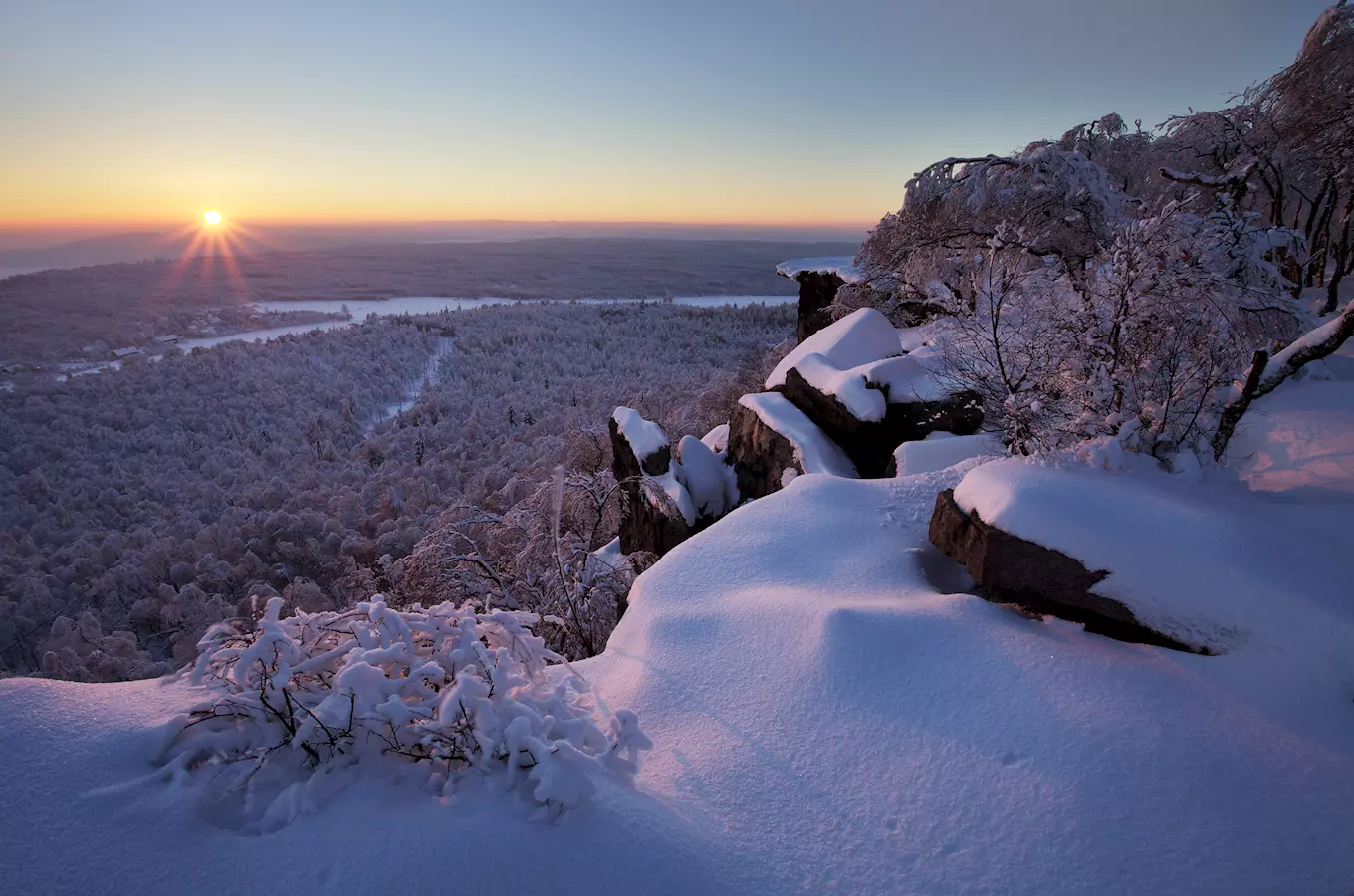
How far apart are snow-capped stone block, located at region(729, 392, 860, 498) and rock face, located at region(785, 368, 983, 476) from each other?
194 millimetres

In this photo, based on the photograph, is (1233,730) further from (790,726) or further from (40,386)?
(40,386)

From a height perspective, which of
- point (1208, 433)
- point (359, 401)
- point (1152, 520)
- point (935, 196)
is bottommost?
point (359, 401)

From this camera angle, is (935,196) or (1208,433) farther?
(935,196)

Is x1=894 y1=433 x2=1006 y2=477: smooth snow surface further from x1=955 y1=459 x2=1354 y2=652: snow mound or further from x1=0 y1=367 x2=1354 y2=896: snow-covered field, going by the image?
x1=0 y1=367 x2=1354 y2=896: snow-covered field

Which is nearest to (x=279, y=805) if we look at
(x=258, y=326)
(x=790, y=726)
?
(x=790, y=726)

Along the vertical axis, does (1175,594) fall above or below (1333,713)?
above

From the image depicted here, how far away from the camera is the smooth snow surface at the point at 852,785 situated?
2133 mm

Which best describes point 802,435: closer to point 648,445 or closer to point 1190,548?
point 648,445

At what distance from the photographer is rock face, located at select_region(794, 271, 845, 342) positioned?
18.7 metres

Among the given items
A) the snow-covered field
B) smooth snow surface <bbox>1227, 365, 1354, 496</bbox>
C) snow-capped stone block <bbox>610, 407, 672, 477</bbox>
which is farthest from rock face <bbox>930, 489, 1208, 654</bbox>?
snow-capped stone block <bbox>610, 407, 672, 477</bbox>

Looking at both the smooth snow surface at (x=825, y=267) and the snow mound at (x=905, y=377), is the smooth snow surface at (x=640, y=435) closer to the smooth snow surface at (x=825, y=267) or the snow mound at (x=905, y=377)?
the snow mound at (x=905, y=377)

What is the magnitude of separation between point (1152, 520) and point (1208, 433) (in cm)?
184

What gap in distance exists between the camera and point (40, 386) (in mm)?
25016

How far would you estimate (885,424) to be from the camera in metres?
9.99
